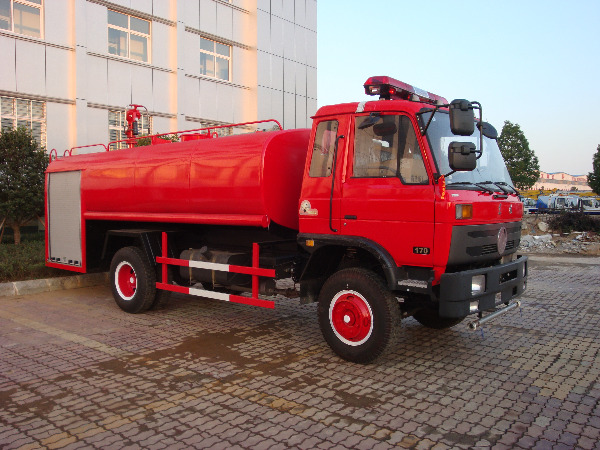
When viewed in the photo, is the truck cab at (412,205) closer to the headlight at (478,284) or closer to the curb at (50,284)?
the headlight at (478,284)

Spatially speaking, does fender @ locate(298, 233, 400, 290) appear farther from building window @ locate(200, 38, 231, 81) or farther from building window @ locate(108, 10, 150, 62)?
building window @ locate(200, 38, 231, 81)

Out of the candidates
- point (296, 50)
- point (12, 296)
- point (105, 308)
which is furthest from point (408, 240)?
point (296, 50)

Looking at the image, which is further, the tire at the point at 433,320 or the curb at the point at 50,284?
the curb at the point at 50,284

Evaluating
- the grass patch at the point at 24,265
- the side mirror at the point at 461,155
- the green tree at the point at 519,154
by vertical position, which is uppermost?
the green tree at the point at 519,154

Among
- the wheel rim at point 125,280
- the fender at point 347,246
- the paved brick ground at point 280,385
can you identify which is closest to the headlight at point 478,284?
the fender at point 347,246

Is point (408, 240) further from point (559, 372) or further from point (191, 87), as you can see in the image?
point (191, 87)

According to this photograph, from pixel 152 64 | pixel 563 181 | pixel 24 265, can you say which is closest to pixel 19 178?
pixel 24 265

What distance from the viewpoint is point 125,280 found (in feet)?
26.2

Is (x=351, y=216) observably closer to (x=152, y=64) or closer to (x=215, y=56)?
(x=152, y=64)

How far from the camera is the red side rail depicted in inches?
239

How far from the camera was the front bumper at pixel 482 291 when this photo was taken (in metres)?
4.75

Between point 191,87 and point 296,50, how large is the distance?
6.60 metres

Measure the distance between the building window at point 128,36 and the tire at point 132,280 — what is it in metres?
12.7

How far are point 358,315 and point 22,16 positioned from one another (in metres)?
15.8
